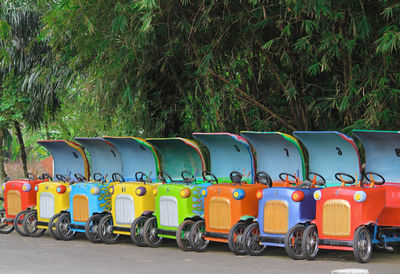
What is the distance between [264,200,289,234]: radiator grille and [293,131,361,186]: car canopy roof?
105 centimetres

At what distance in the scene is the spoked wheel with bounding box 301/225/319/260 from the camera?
8953 millimetres

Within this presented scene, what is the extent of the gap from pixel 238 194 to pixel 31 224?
15.5 feet

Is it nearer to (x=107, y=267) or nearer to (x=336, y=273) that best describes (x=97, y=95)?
(x=107, y=267)

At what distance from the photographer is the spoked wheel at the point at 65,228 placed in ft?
39.0

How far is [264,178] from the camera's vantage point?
34.0ft

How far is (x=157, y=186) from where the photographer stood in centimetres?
1081

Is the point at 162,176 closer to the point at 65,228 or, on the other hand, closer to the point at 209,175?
the point at 209,175

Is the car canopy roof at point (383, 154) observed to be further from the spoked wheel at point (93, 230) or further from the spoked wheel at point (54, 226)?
the spoked wheel at point (54, 226)

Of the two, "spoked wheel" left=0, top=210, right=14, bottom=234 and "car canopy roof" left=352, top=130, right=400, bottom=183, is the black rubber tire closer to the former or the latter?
"car canopy roof" left=352, top=130, right=400, bottom=183

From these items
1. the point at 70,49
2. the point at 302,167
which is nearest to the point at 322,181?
the point at 302,167

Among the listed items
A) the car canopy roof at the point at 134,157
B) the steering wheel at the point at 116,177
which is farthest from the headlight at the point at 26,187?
the car canopy roof at the point at 134,157

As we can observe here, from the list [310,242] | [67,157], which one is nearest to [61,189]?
[67,157]

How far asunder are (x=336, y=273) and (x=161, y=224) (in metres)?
6.42

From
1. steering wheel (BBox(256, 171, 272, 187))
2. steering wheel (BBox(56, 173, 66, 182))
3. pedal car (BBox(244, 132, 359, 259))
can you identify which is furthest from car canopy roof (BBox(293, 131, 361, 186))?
steering wheel (BBox(56, 173, 66, 182))
